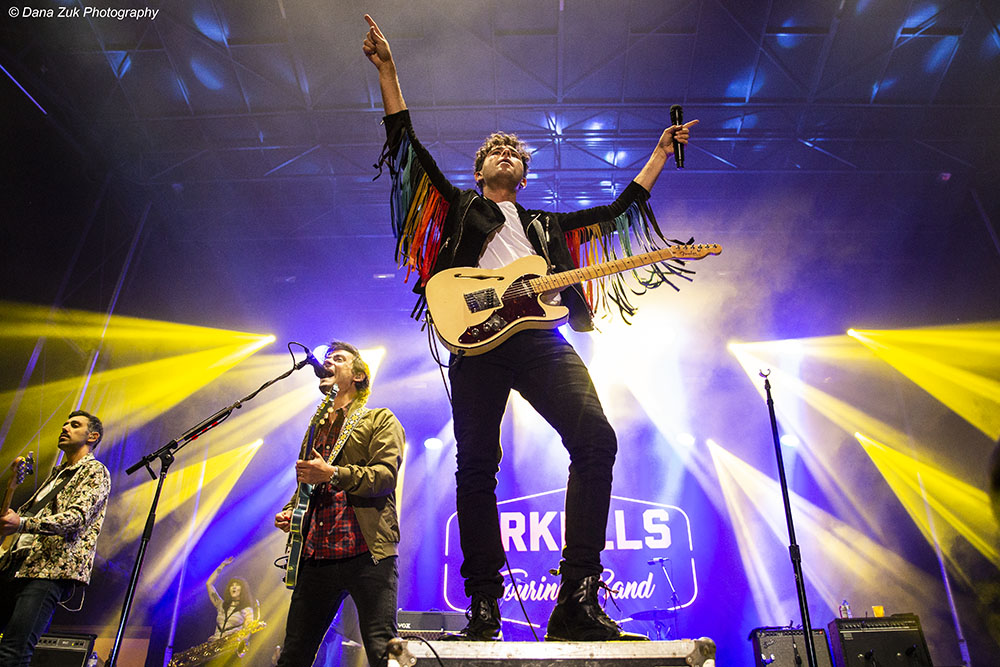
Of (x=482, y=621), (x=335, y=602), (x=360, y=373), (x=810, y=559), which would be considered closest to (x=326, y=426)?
(x=360, y=373)

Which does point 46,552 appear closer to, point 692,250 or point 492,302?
point 492,302

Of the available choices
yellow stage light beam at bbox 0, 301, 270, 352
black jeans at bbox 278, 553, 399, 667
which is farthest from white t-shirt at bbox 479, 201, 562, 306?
yellow stage light beam at bbox 0, 301, 270, 352

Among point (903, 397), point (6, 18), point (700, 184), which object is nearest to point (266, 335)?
point (6, 18)

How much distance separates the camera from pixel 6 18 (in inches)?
244

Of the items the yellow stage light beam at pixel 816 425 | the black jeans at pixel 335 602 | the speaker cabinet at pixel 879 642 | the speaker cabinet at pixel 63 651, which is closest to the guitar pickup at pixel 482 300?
the black jeans at pixel 335 602

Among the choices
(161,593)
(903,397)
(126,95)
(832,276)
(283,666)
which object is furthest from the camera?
(832,276)

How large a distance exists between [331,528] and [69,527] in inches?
84.4

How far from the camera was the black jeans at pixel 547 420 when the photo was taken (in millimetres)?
1996

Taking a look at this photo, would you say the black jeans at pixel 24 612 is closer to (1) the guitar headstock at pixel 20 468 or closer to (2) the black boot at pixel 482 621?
(1) the guitar headstock at pixel 20 468

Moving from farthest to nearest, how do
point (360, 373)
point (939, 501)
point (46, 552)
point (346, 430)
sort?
point (939, 501), point (46, 552), point (360, 373), point (346, 430)

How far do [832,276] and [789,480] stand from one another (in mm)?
3212

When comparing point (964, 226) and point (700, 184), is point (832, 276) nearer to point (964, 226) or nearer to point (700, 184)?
point (964, 226)

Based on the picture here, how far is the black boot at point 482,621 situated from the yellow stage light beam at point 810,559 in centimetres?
715

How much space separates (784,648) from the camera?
5.70 m
